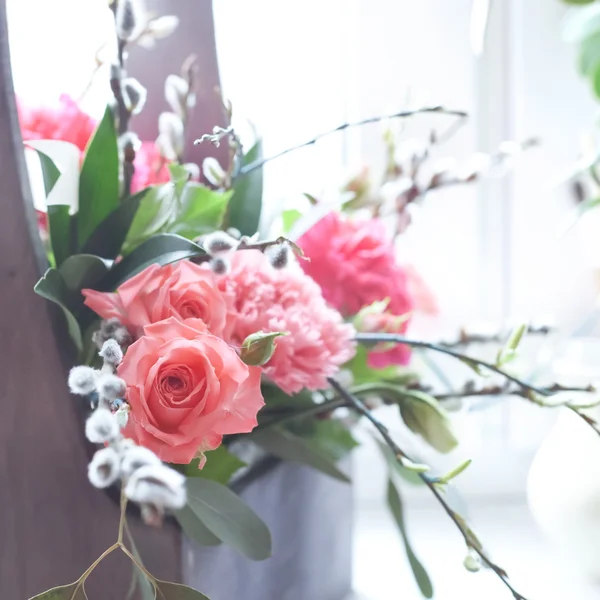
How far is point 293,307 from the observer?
37cm

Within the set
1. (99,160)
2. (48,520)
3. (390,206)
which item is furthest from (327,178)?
(48,520)

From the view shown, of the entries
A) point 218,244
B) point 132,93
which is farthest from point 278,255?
point 132,93

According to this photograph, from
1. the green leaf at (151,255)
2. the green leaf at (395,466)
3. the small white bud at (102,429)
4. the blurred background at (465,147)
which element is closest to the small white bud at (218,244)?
the green leaf at (151,255)

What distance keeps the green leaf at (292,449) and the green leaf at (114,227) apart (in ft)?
0.49

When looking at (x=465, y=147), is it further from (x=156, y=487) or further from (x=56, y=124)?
(x=156, y=487)

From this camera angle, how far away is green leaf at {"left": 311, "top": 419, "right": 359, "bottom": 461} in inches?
18.9

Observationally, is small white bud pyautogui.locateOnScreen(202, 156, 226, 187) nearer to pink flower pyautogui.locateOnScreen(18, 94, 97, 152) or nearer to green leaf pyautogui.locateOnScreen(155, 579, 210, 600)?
pink flower pyautogui.locateOnScreen(18, 94, 97, 152)

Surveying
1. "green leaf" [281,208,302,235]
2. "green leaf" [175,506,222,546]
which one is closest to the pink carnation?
"green leaf" [281,208,302,235]

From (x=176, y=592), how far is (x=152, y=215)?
0.66ft

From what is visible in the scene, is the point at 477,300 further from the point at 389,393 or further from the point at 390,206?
the point at 389,393

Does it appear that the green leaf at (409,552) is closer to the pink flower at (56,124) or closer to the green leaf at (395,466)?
the green leaf at (395,466)

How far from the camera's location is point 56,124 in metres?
0.41

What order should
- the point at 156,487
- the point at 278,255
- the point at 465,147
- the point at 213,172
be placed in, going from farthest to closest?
the point at 465,147 → the point at 213,172 → the point at 278,255 → the point at 156,487

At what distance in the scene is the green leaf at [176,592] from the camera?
0.29 meters
